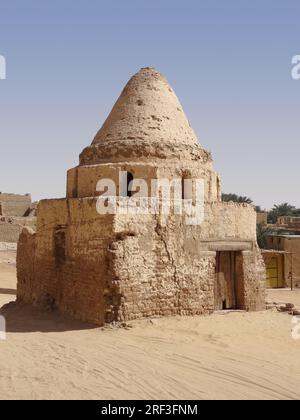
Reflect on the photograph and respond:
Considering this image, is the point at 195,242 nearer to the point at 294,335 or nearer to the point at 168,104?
the point at 294,335

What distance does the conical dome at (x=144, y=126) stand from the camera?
10641 millimetres

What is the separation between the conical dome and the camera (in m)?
10.6

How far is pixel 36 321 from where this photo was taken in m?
9.77

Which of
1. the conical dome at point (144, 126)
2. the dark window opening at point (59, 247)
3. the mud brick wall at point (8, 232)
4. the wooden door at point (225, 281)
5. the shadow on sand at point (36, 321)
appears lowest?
the shadow on sand at point (36, 321)

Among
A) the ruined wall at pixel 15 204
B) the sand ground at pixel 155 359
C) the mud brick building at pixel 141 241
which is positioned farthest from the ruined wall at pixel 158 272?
the ruined wall at pixel 15 204

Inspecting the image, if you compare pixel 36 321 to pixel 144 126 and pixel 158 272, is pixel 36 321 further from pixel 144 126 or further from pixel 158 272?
pixel 144 126

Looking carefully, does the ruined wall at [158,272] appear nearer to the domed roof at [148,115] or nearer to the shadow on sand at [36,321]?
the shadow on sand at [36,321]

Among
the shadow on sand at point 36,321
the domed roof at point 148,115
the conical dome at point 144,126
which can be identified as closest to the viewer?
the shadow on sand at point 36,321

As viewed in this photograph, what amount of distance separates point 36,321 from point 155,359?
3786mm

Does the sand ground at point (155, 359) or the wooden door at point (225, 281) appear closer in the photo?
the sand ground at point (155, 359)

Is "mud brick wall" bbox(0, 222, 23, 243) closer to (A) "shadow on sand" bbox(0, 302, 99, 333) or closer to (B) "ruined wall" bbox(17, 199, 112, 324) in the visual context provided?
(B) "ruined wall" bbox(17, 199, 112, 324)

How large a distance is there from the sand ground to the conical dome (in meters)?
3.88

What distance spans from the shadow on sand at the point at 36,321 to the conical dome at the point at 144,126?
3750 millimetres
